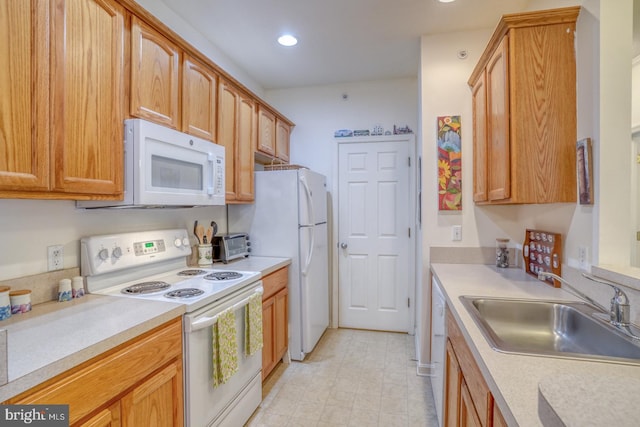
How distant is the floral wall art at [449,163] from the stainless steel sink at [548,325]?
1.06m

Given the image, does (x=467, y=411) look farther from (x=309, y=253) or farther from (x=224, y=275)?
(x=309, y=253)

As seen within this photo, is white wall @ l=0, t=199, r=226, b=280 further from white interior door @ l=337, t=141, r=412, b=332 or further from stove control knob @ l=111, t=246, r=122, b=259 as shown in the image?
white interior door @ l=337, t=141, r=412, b=332

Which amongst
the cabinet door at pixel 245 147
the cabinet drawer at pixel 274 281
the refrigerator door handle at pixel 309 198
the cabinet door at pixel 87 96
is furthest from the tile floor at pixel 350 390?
the cabinet door at pixel 87 96

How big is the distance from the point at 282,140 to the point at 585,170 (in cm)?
254

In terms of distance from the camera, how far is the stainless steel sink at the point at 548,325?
1149 millimetres

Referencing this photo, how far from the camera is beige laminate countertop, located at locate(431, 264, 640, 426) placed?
0.48 m

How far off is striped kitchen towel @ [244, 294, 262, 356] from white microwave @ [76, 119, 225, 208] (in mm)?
682

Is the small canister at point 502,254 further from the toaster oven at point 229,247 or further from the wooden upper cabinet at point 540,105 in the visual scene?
the toaster oven at point 229,247

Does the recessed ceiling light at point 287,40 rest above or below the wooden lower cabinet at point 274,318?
Result: above

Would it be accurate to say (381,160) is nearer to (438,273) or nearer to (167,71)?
(438,273)

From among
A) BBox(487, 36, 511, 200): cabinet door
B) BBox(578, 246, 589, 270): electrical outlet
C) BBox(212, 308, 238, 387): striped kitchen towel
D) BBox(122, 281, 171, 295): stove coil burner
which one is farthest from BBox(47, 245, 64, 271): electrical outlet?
BBox(578, 246, 589, 270): electrical outlet

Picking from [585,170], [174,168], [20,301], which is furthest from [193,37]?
[585,170]

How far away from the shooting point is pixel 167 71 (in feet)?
5.90

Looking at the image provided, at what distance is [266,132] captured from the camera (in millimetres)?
2998
